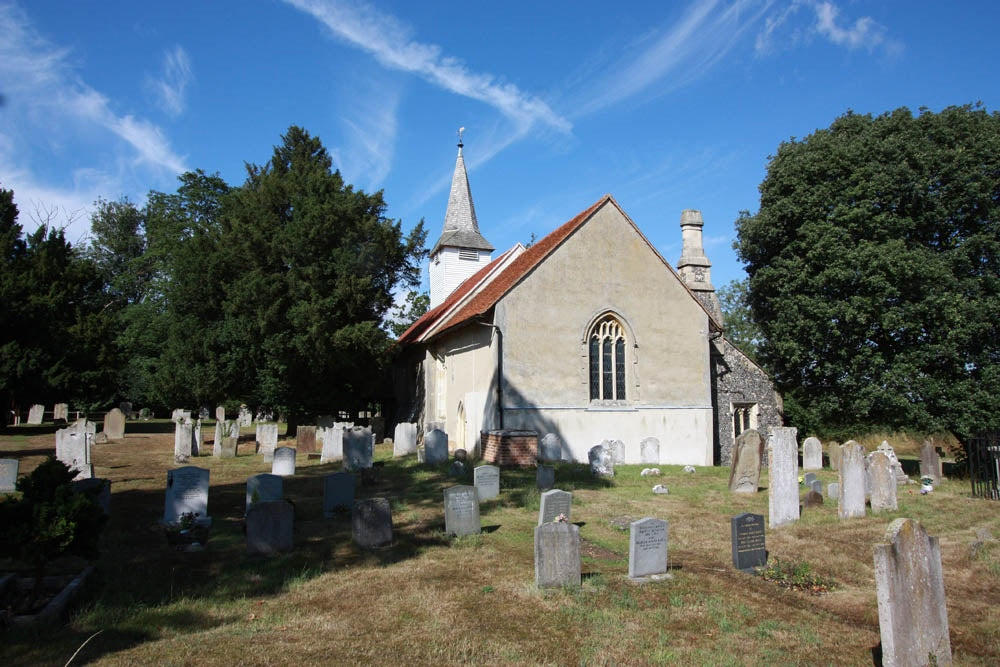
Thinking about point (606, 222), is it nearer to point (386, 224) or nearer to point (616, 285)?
point (616, 285)

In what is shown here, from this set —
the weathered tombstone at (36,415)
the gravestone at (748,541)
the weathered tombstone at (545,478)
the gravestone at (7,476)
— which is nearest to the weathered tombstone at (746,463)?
the weathered tombstone at (545,478)

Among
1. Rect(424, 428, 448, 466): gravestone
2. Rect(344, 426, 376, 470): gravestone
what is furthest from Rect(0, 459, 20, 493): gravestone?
Rect(424, 428, 448, 466): gravestone

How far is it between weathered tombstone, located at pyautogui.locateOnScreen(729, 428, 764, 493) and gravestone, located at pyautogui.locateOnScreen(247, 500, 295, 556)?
9682 mm

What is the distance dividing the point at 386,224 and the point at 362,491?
52.1 feet

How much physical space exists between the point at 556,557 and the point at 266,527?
4.18 m

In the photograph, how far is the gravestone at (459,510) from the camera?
10.0 meters

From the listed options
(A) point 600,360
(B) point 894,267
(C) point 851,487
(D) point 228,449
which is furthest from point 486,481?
(B) point 894,267

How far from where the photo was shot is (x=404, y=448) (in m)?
21.9

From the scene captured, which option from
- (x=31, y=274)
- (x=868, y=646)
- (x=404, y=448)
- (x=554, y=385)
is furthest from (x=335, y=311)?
(x=868, y=646)

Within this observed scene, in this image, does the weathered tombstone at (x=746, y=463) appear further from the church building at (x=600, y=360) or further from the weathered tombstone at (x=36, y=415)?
the weathered tombstone at (x=36, y=415)

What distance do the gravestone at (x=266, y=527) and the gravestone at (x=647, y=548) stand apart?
15.5 ft

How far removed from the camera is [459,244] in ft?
110

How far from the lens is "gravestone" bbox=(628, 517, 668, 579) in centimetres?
763

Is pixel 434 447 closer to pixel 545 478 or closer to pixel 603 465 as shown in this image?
pixel 603 465
